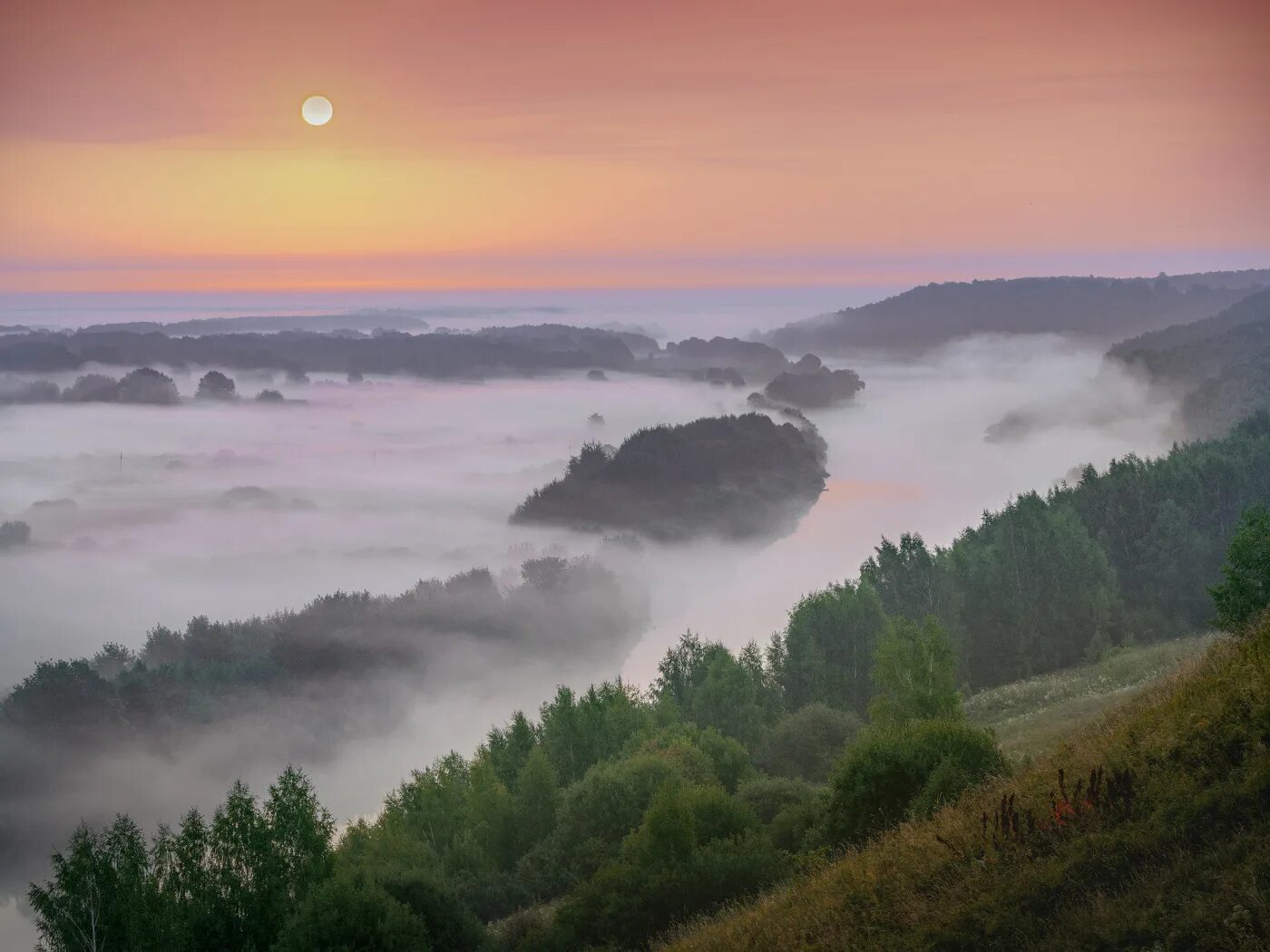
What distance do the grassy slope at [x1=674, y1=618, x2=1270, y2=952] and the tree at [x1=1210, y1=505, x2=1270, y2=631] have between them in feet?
51.0

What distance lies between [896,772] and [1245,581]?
58.0 feet

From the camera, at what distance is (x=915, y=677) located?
5528 centimetres

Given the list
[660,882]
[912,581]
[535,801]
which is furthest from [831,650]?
[660,882]

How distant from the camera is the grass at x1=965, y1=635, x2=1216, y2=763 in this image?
167ft

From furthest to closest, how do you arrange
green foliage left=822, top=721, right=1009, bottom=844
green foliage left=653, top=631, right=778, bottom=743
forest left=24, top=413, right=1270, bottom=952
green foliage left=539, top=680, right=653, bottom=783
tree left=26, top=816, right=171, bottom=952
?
green foliage left=653, top=631, right=778, bottom=743 < green foliage left=539, top=680, right=653, bottom=783 < tree left=26, top=816, right=171, bottom=952 < forest left=24, top=413, right=1270, bottom=952 < green foliage left=822, top=721, right=1009, bottom=844

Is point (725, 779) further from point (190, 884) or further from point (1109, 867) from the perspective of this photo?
point (1109, 867)

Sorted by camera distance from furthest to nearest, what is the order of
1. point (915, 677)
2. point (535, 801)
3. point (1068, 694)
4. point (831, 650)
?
point (831, 650) → point (1068, 694) → point (535, 801) → point (915, 677)

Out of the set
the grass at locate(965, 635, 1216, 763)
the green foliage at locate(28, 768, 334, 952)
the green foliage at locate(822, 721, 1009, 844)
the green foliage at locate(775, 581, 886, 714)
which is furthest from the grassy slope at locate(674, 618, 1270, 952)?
the green foliage at locate(775, 581, 886, 714)

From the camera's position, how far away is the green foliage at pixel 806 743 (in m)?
65.7

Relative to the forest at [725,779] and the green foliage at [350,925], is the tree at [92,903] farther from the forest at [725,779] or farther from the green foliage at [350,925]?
the green foliage at [350,925]

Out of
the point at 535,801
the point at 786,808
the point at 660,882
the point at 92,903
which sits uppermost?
the point at 92,903

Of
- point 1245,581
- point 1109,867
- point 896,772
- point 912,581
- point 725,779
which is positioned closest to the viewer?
point 1109,867

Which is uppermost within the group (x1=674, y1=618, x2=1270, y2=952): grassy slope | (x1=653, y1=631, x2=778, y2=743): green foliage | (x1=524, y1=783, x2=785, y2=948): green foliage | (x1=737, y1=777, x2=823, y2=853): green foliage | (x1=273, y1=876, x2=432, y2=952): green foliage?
(x1=674, y1=618, x2=1270, y2=952): grassy slope

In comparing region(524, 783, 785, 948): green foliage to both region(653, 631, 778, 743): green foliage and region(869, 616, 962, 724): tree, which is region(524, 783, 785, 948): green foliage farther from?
region(653, 631, 778, 743): green foliage
